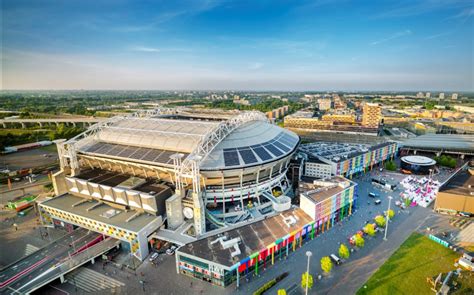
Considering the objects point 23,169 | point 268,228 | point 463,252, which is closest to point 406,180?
point 463,252

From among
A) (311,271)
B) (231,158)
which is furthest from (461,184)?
(231,158)

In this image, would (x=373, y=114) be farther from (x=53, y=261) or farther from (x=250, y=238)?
(x=53, y=261)

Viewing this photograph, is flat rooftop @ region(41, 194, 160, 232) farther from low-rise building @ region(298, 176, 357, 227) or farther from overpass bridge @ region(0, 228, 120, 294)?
low-rise building @ region(298, 176, 357, 227)

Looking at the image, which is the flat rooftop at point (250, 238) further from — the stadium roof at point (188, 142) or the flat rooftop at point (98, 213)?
the stadium roof at point (188, 142)

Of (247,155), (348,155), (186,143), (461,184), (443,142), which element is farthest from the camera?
(443,142)

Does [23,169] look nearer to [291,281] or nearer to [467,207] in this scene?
[291,281]

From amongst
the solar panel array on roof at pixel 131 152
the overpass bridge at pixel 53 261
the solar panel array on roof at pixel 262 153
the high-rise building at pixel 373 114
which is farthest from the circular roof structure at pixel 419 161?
the overpass bridge at pixel 53 261

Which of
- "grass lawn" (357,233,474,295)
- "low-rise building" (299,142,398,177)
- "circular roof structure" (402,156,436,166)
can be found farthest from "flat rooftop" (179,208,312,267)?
"circular roof structure" (402,156,436,166)
